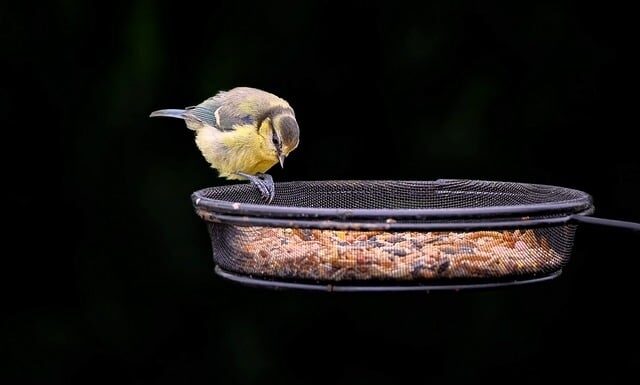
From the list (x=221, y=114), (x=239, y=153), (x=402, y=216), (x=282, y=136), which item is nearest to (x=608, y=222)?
(x=402, y=216)

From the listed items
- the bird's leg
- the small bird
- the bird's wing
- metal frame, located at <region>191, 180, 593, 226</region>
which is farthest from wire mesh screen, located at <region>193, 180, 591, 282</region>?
the bird's wing

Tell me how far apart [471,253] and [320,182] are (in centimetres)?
96

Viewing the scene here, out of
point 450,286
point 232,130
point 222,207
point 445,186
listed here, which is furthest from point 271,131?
point 450,286

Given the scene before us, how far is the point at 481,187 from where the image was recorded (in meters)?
3.33

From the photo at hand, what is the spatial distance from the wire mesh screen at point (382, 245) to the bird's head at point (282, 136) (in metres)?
0.73

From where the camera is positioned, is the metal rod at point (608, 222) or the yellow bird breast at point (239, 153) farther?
the yellow bird breast at point (239, 153)

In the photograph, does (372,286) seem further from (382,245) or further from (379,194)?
(379,194)

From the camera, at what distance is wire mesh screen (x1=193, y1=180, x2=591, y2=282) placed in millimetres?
2391

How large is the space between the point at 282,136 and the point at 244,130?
8.6 inches

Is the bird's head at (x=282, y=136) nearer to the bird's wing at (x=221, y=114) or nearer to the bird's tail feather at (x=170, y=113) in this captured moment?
the bird's wing at (x=221, y=114)

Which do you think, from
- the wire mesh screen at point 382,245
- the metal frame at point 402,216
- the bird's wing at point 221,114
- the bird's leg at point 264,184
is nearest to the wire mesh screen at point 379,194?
the bird's leg at point 264,184

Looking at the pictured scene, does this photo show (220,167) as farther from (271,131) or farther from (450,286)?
(450,286)

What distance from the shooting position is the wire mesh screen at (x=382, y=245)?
7.84 feet

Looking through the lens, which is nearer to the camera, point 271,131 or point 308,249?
point 308,249
